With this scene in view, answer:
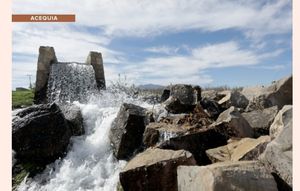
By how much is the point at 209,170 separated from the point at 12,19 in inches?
140

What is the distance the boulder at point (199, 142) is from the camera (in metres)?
7.84

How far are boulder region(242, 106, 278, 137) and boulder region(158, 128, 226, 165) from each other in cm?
96

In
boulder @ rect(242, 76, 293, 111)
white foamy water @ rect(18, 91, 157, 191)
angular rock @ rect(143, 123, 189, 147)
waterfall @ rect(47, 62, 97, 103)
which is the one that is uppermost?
waterfall @ rect(47, 62, 97, 103)

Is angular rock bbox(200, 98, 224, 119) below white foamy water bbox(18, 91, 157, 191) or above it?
above

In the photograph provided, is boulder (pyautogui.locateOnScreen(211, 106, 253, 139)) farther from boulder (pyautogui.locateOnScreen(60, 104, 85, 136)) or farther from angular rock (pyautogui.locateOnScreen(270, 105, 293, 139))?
boulder (pyautogui.locateOnScreen(60, 104, 85, 136))

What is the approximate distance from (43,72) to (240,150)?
11952 millimetres

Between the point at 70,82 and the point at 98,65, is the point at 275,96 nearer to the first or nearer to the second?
the point at 70,82

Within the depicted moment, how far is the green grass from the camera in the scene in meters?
16.8

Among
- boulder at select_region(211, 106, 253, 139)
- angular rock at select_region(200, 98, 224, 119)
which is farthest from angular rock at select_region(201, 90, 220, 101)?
boulder at select_region(211, 106, 253, 139)

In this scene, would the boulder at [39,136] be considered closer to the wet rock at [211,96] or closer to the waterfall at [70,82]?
the wet rock at [211,96]

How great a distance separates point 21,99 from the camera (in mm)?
18875

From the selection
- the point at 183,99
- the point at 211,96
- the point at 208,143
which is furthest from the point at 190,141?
the point at 211,96

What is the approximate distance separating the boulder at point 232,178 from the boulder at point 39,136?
17.5 ft

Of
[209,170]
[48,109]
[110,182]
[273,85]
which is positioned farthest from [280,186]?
[48,109]
